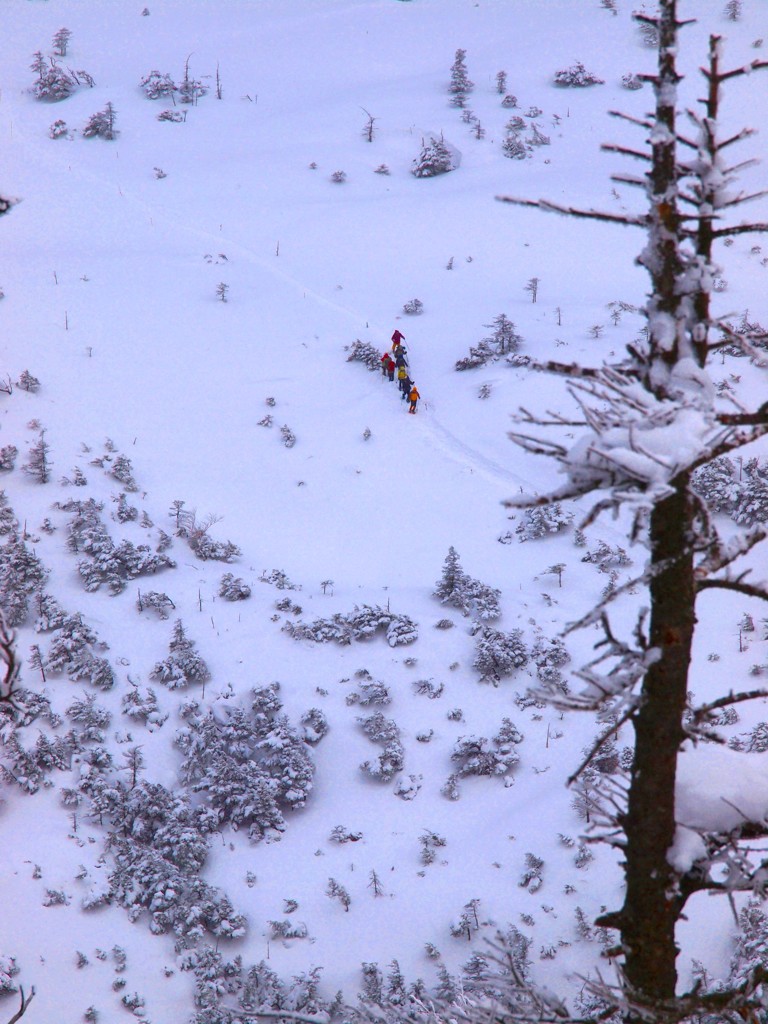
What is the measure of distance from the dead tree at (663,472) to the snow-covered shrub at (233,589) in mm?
10705

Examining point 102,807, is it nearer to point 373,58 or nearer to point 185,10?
point 373,58

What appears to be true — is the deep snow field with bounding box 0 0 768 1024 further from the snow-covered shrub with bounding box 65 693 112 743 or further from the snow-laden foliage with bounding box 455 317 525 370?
the snow-laden foliage with bounding box 455 317 525 370

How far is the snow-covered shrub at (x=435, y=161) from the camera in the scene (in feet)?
97.5

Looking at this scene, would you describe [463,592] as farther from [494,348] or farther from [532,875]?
[494,348]

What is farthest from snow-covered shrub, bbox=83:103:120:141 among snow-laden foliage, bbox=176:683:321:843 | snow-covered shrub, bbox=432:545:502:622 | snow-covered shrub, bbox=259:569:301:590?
snow-laden foliage, bbox=176:683:321:843

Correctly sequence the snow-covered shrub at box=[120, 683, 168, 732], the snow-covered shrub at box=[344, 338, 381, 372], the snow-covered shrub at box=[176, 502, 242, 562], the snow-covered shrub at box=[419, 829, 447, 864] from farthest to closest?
the snow-covered shrub at box=[344, 338, 381, 372]
the snow-covered shrub at box=[176, 502, 242, 562]
the snow-covered shrub at box=[120, 683, 168, 732]
the snow-covered shrub at box=[419, 829, 447, 864]

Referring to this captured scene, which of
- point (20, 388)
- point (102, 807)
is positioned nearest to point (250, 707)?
point (102, 807)

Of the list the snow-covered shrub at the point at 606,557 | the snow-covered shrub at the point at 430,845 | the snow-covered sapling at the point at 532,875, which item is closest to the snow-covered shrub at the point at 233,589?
the snow-covered shrub at the point at 430,845

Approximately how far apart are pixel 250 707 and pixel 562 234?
20.0m

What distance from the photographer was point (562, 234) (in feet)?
87.2

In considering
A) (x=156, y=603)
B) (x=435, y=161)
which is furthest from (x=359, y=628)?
(x=435, y=161)

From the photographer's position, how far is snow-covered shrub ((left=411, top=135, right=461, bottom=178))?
29719 mm

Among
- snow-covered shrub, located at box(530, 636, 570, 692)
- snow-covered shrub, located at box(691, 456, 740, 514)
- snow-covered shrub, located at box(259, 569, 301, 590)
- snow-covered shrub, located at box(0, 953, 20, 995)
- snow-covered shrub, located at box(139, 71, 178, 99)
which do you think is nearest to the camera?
snow-covered shrub, located at box(0, 953, 20, 995)

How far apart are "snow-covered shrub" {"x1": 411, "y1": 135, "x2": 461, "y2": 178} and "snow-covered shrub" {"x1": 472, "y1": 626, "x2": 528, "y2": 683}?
22022 mm
